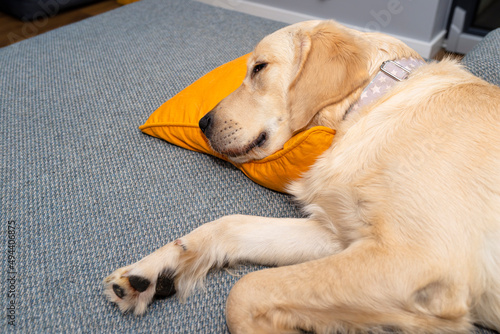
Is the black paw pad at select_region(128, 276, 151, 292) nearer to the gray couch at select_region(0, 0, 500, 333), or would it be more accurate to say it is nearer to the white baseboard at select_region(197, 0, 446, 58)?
the gray couch at select_region(0, 0, 500, 333)

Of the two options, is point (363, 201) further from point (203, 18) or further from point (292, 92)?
point (203, 18)

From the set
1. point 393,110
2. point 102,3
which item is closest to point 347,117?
point 393,110

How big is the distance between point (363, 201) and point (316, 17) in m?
3.96

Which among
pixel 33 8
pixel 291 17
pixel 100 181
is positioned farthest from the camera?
pixel 33 8

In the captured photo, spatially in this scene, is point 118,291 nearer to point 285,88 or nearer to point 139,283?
point 139,283

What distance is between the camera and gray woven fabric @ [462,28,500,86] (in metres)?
2.20

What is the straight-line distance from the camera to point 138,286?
4.63 ft

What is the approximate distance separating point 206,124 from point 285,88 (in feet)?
1.32

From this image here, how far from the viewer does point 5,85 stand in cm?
269

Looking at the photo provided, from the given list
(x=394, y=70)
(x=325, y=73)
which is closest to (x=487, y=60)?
(x=394, y=70)

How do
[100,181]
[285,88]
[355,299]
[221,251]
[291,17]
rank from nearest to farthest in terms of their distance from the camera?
[355,299]
[221,251]
[285,88]
[100,181]
[291,17]

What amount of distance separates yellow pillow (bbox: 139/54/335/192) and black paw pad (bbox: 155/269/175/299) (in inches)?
24.6

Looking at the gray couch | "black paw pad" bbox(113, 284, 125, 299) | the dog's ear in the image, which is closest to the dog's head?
the dog's ear

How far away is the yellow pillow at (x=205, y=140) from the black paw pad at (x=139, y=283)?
70cm
